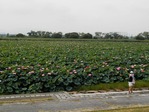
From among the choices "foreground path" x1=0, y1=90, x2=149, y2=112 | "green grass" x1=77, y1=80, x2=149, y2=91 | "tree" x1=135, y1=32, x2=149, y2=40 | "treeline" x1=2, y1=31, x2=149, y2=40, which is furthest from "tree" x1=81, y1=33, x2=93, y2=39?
"foreground path" x1=0, y1=90, x2=149, y2=112

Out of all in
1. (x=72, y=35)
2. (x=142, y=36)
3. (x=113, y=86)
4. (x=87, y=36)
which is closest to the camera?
(x=113, y=86)

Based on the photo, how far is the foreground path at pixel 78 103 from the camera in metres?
6.88

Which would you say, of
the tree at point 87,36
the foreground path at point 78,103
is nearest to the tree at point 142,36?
the tree at point 87,36

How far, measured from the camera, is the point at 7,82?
382 inches

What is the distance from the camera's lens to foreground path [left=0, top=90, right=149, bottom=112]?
22.6 feet

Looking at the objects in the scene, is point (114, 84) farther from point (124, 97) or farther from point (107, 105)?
point (107, 105)

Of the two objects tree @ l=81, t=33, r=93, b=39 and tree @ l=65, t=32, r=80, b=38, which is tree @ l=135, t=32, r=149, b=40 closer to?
tree @ l=81, t=33, r=93, b=39

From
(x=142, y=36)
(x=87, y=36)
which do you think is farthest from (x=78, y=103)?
(x=142, y=36)

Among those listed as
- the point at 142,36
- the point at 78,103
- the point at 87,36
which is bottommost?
the point at 87,36

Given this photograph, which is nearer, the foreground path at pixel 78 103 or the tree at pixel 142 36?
the foreground path at pixel 78 103

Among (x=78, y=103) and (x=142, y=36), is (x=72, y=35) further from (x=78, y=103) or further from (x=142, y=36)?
(x=78, y=103)

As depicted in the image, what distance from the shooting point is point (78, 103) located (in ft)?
24.6

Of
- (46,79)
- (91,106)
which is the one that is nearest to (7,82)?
(46,79)

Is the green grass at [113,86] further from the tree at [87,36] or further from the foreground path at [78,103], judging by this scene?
the tree at [87,36]
